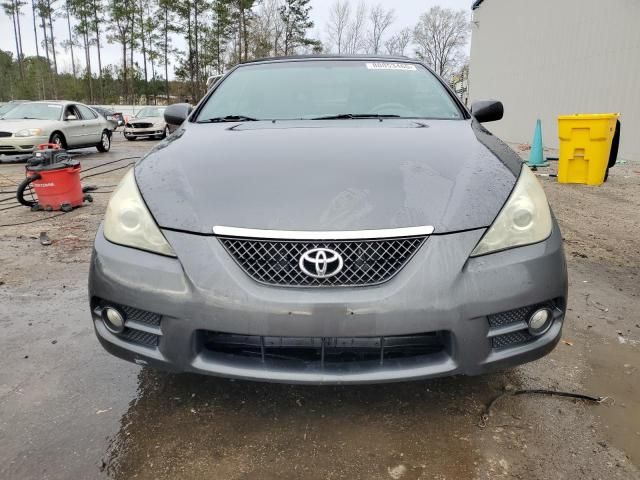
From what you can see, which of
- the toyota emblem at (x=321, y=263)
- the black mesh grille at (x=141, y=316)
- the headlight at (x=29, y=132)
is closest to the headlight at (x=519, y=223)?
the toyota emblem at (x=321, y=263)

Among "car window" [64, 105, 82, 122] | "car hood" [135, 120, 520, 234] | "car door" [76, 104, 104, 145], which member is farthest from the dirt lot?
"car door" [76, 104, 104, 145]

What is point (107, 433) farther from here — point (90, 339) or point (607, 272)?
point (607, 272)

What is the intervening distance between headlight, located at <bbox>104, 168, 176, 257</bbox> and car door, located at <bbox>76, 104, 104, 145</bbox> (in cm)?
1268

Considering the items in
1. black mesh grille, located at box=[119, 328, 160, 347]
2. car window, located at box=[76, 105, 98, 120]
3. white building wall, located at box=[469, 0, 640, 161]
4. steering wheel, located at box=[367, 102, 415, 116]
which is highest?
white building wall, located at box=[469, 0, 640, 161]

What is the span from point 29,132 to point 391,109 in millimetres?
11151

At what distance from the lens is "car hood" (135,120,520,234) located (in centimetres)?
163

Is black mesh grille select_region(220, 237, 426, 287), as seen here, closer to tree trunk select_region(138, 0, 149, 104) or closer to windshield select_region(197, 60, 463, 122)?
windshield select_region(197, 60, 463, 122)

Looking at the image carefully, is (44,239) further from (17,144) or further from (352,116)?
(17,144)

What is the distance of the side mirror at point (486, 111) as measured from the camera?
9.88 feet

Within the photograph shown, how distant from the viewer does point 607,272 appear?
3623mm

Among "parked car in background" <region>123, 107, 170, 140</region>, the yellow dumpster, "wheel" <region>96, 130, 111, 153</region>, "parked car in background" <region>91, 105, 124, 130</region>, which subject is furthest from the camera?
"parked car in background" <region>123, 107, 170, 140</region>

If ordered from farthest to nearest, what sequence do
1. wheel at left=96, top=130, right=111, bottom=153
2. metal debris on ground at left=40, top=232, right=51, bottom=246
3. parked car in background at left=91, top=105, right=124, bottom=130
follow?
parked car in background at left=91, top=105, right=124, bottom=130, wheel at left=96, top=130, right=111, bottom=153, metal debris on ground at left=40, top=232, right=51, bottom=246

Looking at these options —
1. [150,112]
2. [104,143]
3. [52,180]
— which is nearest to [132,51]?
[150,112]

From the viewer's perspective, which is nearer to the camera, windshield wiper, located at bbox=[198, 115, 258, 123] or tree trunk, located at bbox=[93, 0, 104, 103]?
windshield wiper, located at bbox=[198, 115, 258, 123]
